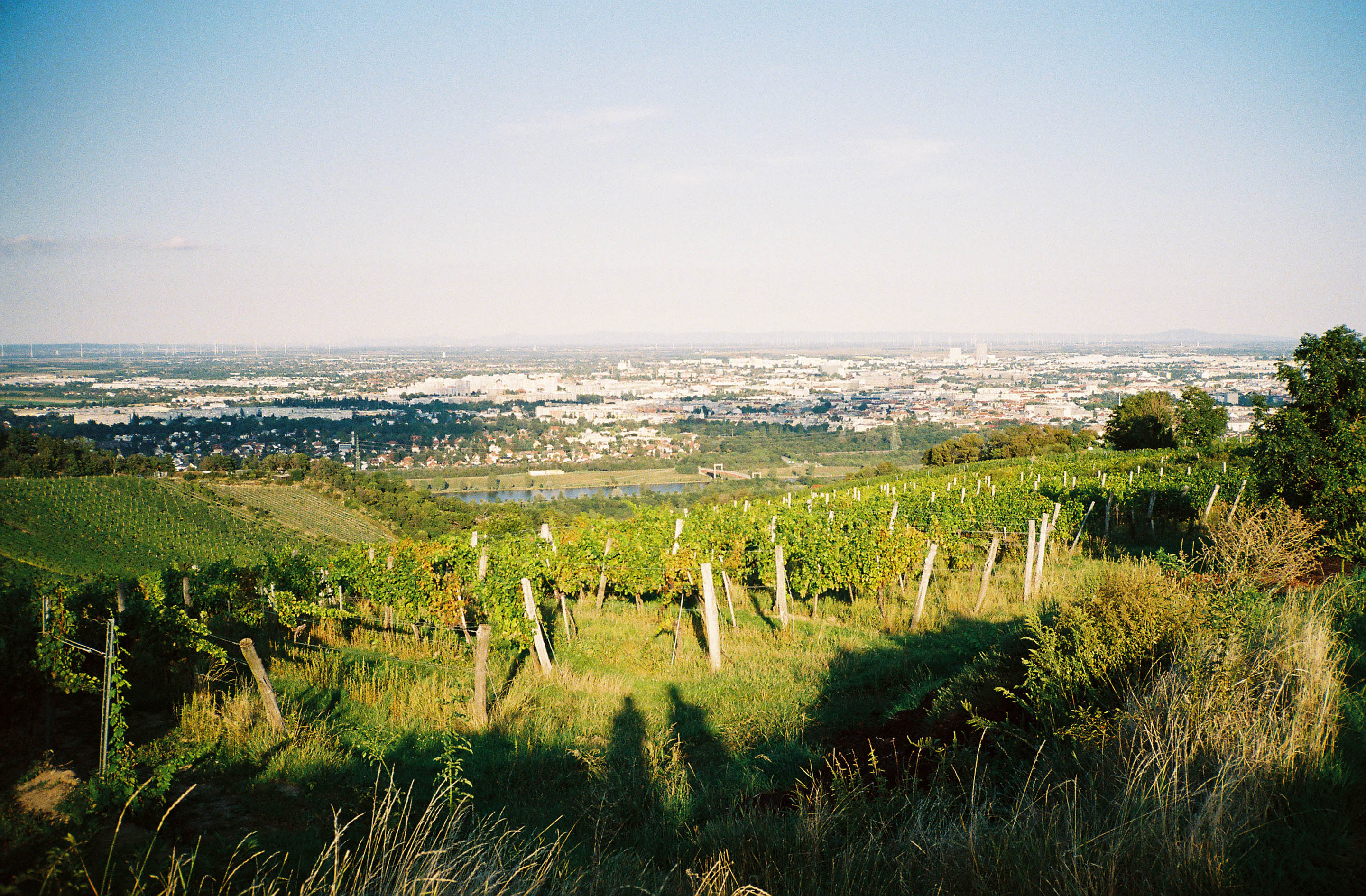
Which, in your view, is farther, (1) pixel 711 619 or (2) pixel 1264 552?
(1) pixel 711 619

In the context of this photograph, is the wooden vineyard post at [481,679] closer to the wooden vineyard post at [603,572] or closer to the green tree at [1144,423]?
the wooden vineyard post at [603,572]

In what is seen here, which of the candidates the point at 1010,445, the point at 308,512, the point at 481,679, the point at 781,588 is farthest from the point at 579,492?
the point at 481,679

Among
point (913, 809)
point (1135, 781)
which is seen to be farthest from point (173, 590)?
point (1135, 781)

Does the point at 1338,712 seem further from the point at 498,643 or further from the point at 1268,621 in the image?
the point at 498,643

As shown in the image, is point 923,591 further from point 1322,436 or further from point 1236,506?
point 1322,436

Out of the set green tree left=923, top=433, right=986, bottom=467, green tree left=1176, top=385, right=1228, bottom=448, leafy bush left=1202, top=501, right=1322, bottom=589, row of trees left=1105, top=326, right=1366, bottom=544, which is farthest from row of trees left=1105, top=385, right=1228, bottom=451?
leafy bush left=1202, top=501, right=1322, bottom=589

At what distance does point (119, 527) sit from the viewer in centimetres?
3197

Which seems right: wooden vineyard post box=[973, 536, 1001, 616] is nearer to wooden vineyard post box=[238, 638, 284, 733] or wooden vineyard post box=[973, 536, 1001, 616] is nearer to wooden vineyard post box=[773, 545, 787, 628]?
wooden vineyard post box=[773, 545, 787, 628]

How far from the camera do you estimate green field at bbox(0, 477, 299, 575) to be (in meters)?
25.6

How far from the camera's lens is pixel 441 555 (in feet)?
33.3

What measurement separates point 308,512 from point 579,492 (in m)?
24.1

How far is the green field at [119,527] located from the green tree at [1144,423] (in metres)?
46.5

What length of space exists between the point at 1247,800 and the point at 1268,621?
221 cm

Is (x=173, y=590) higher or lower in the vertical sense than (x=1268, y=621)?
lower
